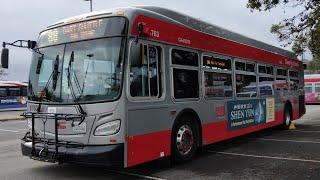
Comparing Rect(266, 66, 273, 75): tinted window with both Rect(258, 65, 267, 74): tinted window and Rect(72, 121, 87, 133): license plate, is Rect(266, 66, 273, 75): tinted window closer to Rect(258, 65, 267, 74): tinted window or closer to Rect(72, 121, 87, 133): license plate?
Rect(258, 65, 267, 74): tinted window

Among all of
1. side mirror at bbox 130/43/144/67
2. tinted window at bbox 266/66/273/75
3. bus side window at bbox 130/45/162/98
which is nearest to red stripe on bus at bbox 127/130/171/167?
bus side window at bbox 130/45/162/98

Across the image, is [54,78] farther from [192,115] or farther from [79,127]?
[192,115]

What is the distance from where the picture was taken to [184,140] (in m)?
9.63

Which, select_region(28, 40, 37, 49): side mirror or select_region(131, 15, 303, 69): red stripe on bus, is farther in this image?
select_region(28, 40, 37, 49): side mirror

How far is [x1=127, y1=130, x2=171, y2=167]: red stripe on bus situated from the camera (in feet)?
26.1

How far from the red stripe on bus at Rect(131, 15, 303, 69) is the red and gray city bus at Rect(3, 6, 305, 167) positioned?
0.9 inches

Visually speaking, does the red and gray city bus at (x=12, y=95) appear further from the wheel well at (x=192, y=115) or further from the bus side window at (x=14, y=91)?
the wheel well at (x=192, y=115)

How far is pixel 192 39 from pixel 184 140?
2185 mm

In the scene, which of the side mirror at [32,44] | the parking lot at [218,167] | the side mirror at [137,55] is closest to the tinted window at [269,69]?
the parking lot at [218,167]

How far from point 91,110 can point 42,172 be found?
2032 mm

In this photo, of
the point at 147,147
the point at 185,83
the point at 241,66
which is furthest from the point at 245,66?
the point at 147,147

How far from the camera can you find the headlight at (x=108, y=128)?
25.5 feet

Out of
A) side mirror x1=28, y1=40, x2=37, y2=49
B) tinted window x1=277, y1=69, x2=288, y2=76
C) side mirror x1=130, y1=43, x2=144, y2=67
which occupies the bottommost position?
side mirror x1=130, y1=43, x2=144, y2=67

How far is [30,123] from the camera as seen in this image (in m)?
8.80
